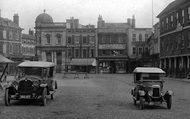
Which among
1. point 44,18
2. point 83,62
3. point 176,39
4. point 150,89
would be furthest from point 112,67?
point 150,89

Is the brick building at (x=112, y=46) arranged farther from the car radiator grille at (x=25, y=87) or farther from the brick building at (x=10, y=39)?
the car radiator grille at (x=25, y=87)

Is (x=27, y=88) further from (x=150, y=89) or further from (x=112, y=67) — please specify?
(x=112, y=67)

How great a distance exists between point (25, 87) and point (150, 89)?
5490 mm

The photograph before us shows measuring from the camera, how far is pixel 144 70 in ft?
56.0

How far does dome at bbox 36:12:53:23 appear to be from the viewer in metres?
85.8

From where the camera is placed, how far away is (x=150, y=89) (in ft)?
51.2

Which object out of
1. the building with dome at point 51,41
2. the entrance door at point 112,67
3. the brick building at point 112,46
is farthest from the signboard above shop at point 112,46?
the building with dome at point 51,41

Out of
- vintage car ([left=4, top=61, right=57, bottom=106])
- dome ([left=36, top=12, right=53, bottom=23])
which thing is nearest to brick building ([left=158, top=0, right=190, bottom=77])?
vintage car ([left=4, top=61, right=57, bottom=106])

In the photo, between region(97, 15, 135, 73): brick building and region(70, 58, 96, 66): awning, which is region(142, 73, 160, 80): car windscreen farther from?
region(97, 15, 135, 73): brick building

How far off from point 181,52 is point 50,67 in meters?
31.5

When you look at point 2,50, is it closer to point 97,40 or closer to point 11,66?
point 11,66

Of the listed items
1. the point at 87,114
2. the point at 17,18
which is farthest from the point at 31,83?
the point at 17,18

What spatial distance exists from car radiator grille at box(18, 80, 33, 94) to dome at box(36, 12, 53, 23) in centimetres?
6963

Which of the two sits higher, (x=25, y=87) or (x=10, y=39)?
(x=10, y=39)
